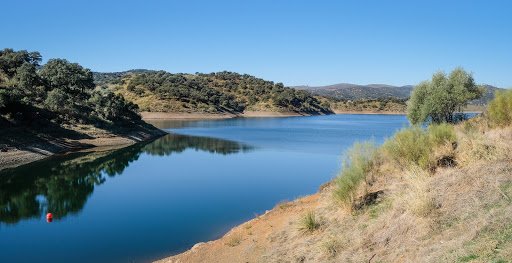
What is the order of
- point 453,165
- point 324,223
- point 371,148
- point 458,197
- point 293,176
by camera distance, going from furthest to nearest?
point 293,176 → point 371,148 → point 453,165 → point 324,223 → point 458,197

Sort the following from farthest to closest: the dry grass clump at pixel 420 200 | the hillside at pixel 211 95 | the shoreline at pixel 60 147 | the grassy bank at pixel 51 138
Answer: the hillside at pixel 211 95 → the grassy bank at pixel 51 138 → the shoreline at pixel 60 147 → the dry grass clump at pixel 420 200

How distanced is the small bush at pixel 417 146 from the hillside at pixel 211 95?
7393cm

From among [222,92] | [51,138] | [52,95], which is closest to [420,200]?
[51,138]

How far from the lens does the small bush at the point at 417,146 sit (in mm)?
10686

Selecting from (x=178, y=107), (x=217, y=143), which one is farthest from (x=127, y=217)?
(x=178, y=107)

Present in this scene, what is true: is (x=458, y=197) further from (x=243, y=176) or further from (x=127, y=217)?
(x=243, y=176)

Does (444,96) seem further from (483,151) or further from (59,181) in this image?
(59,181)

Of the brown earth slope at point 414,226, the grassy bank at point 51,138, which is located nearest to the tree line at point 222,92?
the grassy bank at point 51,138

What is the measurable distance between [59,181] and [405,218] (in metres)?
20.4

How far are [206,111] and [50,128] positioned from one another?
58999 mm

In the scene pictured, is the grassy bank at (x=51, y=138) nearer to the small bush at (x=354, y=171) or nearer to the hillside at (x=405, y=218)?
the hillside at (x=405, y=218)

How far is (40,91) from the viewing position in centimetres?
3672

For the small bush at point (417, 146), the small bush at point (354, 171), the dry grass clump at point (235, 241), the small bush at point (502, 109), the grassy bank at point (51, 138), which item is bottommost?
the dry grass clump at point (235, 241)

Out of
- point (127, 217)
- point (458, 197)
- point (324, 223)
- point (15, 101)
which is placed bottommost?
point (127, 217)
